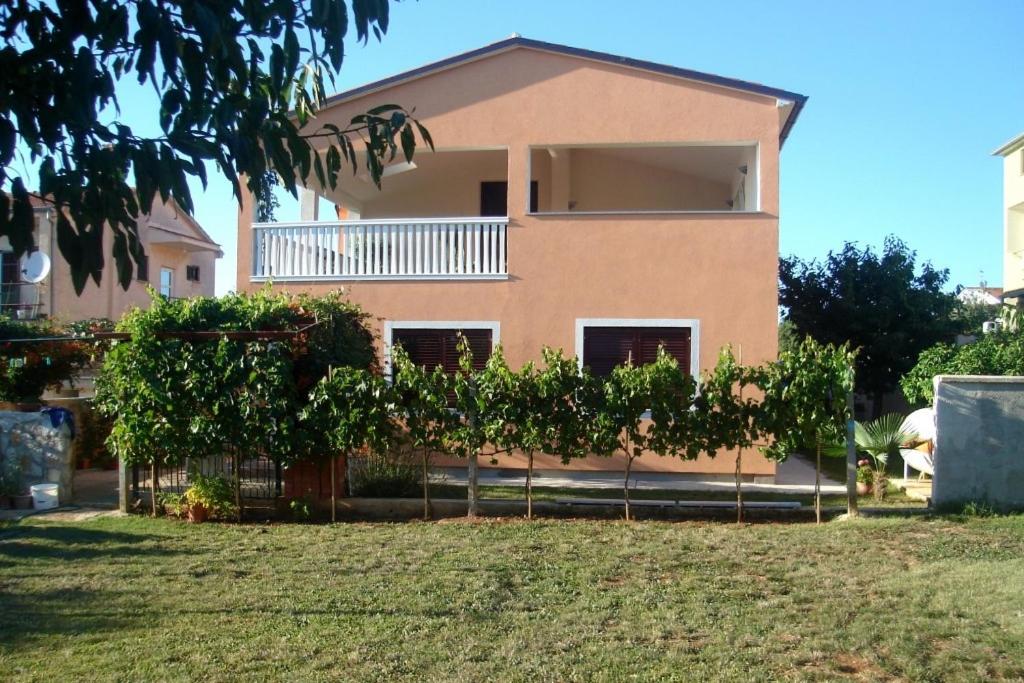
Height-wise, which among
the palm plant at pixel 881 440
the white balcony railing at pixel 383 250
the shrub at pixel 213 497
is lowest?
the shrub at pixel 213 497

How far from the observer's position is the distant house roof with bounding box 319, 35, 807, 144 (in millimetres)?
14500

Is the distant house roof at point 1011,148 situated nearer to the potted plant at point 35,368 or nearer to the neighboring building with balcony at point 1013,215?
the neighboring building with balcony at point 1013,215

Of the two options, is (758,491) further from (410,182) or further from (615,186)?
(410,182)

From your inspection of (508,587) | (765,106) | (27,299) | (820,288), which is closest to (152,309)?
(508,587)

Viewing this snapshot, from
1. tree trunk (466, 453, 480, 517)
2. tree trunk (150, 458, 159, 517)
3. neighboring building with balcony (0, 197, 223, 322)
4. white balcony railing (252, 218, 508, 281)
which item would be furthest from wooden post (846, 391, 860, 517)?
neighboring building with balcony (0, 197, 223, 322)

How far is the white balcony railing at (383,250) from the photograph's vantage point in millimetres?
15219

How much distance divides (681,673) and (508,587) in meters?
2.40

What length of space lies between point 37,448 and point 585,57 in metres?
9.98

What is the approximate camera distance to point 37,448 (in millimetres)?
12719

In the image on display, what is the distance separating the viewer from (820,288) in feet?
73.9

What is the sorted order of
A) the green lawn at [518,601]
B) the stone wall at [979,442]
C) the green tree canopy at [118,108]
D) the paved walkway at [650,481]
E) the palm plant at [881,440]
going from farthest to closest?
the paved walkway at [650,481]
the palm plant at [881,440]
the stone wall at [979,442]
the green lawn at [518,601]
the green tree canopy at [118,108]

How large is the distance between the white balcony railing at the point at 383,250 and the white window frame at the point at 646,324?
1.52m


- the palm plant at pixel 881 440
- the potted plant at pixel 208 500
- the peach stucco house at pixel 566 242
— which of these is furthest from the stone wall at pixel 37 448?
the palm plant at pixel 881 440

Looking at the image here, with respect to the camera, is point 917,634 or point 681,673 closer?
point 681,673
